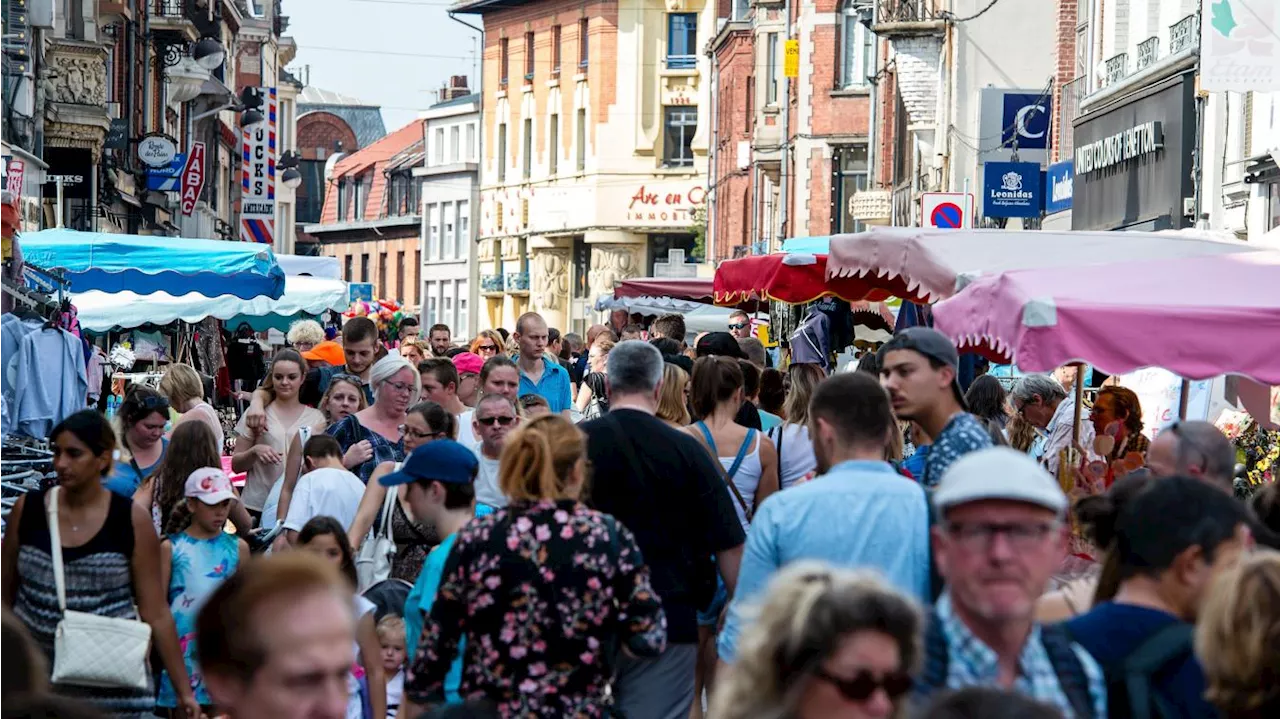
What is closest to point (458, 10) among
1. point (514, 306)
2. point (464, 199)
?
point (464, 199)

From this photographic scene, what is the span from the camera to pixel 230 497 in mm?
8141

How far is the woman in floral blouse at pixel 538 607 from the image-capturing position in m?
5.63

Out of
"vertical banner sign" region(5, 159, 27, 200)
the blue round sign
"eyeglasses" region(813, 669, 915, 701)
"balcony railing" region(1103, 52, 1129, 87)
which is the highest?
"balcony railing" region(1103, 52, 1129, 87)

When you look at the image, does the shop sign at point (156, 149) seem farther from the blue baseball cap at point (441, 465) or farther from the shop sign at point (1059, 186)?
the blue baseball cap at point (441, 465)

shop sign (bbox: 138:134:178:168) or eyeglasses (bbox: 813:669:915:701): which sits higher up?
shop sign (bbox: 138:134:178:168)

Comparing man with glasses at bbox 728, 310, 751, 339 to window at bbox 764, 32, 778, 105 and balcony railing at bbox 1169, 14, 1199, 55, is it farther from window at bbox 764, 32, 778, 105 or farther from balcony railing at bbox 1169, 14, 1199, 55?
window at bbox 764, 32, 778, 105

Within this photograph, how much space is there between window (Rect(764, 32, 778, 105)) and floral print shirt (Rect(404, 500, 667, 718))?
4935 centimetres

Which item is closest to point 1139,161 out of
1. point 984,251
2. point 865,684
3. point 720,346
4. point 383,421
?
point 720,346

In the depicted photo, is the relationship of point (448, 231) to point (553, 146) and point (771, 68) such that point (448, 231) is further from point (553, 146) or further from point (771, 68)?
point (771, 68)

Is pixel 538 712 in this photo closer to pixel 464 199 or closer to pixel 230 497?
pixel 230 497

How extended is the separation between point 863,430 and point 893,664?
223 centimetres

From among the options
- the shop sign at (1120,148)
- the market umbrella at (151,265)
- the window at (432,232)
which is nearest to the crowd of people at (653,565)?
the market umbrella at (151,265)

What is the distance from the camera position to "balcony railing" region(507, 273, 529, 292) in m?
74.4

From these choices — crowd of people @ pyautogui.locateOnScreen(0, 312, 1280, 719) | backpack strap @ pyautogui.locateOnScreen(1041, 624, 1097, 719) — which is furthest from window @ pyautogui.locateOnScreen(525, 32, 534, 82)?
backpack strap @ pyautogui.locateOnScreen(1041, 624, 1097, 719)
